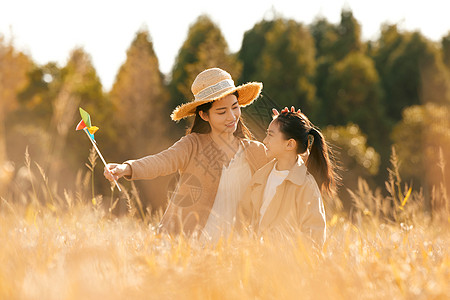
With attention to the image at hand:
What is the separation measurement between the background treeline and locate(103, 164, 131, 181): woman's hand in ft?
28.1

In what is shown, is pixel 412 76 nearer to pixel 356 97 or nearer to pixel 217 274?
pixel 356 97

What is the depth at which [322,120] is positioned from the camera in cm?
1892

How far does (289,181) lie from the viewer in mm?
3266

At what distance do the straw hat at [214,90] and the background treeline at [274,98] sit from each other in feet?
26.2

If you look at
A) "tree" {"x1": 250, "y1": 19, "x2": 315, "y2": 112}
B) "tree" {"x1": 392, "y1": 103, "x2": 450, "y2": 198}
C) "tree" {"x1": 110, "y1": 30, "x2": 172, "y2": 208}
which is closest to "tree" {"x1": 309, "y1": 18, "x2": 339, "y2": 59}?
"tree" {"x1": 250, "y1": 19, "x2": 315, "y2": 112}

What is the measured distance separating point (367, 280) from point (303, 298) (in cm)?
30

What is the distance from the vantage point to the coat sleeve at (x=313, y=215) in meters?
3.01

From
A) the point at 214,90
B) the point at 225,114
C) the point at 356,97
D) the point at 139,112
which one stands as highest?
the point at 214,90

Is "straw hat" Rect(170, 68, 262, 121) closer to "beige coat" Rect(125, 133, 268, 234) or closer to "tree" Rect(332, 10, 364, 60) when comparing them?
"beige coat" Rect(125, 133, 268, 234)

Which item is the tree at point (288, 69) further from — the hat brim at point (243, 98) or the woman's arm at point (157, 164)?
the woman's arm at point (157, 164)

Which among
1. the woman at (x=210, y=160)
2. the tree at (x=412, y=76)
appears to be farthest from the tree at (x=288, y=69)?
the woman at (x=210, y=160)

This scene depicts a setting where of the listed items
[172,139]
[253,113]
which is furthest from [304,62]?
[253,113]

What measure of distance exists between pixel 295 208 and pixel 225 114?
0.95m

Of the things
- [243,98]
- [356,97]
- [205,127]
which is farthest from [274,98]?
[205,127]
